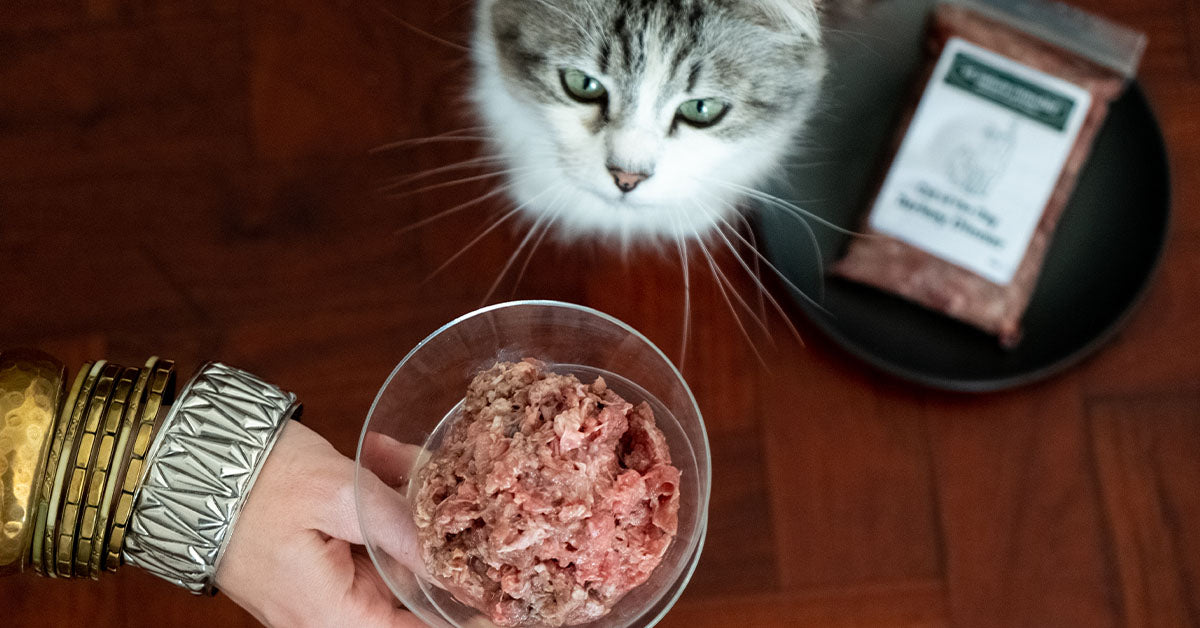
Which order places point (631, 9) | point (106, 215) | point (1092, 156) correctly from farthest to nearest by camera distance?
1. point (106, 215)
2. point (1092, 156)
3. point (631, 9)

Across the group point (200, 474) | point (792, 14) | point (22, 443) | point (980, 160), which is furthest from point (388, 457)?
point (980, 160)

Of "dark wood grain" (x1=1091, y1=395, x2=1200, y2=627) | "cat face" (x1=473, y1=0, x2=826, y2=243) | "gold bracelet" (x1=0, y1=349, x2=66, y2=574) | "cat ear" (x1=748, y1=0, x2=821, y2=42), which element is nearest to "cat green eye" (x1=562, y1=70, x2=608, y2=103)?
"cat face" (x1=473, y1=0, x2=826, y2=243)

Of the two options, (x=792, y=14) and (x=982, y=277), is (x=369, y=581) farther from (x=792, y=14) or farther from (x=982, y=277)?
(x=982, y=277)

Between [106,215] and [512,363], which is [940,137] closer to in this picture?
[512,363]

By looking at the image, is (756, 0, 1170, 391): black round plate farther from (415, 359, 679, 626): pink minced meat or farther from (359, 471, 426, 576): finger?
(359, 471, 426, 576): finger

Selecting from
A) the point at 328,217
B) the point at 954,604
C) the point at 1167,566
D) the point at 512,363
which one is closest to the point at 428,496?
the point at 512,363

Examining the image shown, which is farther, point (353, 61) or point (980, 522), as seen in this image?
point (353, 61)

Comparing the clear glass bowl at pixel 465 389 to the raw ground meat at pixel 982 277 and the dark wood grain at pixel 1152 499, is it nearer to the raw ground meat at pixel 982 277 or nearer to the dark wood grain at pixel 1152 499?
the raw ground meat at pixel 982 277
